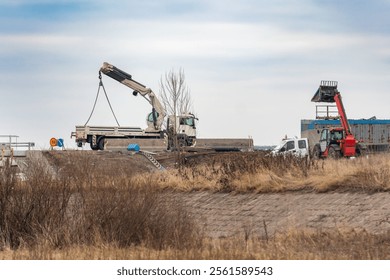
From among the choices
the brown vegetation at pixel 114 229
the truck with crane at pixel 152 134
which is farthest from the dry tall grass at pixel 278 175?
the truck with crane at pixel 152 134

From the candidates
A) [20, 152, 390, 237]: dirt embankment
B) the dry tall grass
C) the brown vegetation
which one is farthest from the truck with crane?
the brown vegetation

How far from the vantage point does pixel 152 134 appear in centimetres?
5822

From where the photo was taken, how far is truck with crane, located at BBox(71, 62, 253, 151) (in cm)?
5606

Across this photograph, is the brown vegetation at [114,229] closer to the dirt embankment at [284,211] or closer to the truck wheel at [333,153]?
the dirt embankment at [284,211]

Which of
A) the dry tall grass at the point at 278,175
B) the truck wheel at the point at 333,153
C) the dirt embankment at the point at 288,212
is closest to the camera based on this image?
the dirt embankment at the point at 288,212

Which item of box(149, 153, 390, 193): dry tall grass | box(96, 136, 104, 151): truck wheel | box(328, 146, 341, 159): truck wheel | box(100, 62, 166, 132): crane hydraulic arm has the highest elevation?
box(100, 62, 166, 132): crane hydraulic arm

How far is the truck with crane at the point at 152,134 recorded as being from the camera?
184ft

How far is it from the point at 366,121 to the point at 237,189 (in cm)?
3772

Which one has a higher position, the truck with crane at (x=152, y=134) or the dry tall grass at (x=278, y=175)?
the truck with crane at (x=152, y=134)

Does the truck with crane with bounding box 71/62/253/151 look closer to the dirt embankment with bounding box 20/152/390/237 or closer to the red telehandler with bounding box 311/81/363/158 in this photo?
the red telehandler with bounding box 311/81/363/158

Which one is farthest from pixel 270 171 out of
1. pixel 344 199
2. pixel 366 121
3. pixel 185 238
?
pixel 366 121

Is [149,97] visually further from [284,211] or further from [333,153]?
[284,211]

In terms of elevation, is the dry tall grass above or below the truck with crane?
below

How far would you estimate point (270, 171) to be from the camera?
27641mm
